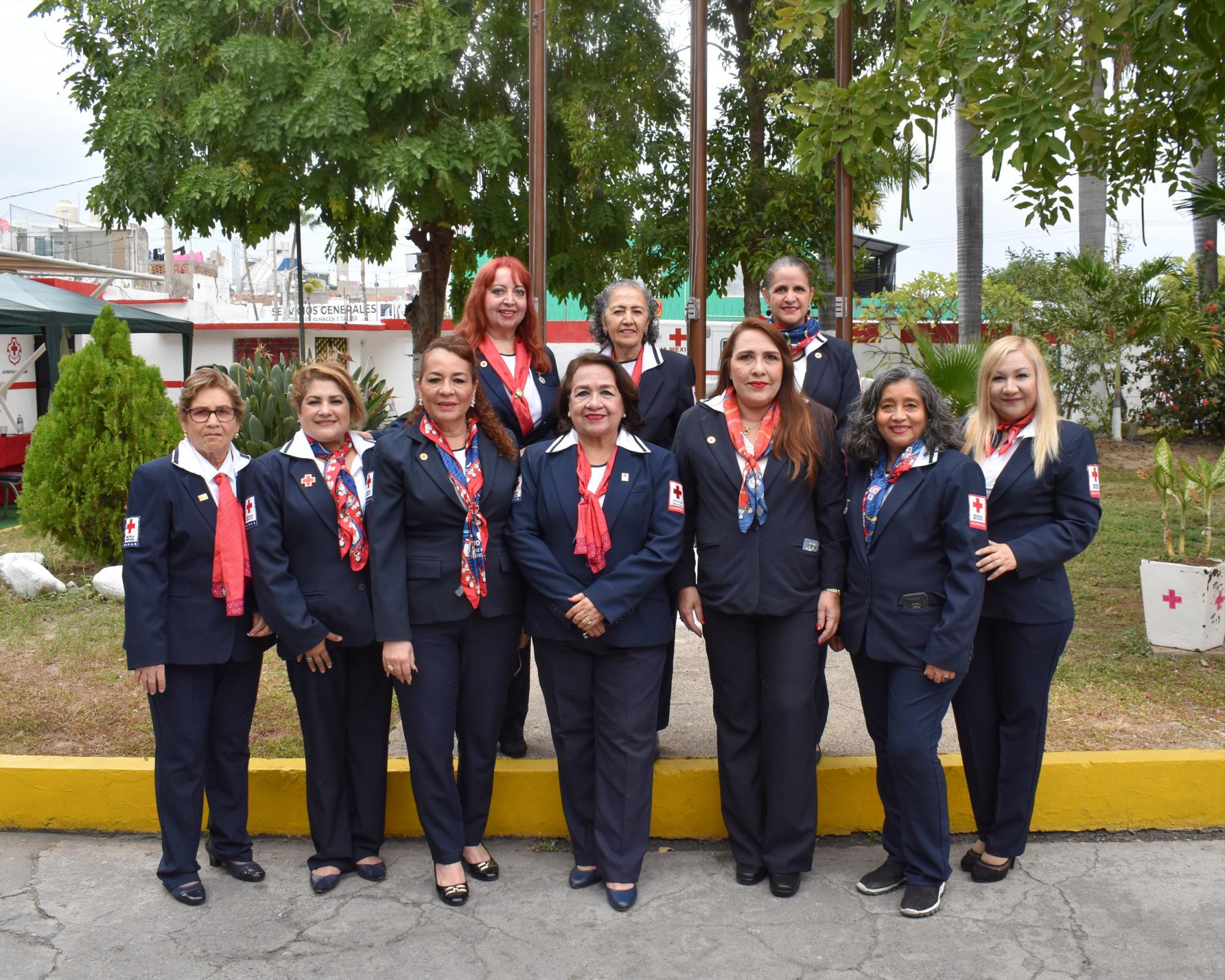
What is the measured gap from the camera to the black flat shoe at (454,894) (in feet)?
12.6

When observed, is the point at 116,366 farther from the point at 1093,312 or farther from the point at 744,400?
the point at 1093,312

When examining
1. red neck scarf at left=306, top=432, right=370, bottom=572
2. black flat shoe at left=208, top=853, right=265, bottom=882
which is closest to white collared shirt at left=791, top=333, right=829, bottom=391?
red neck scarf at left=306, top=432, right=370, bottom=572

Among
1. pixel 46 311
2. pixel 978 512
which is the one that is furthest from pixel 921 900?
pixel 46 311

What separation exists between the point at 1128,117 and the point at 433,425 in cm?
498

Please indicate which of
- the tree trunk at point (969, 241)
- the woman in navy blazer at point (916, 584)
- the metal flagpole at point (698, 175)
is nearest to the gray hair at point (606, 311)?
the woman in navy blazer at point (916, 584)

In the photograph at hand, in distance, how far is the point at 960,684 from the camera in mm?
3943

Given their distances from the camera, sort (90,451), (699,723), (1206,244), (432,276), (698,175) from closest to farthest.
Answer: (699,723)
(90,451)
(698,175)
(1206,244)
(432,276)

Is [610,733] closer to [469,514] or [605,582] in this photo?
[605,582]

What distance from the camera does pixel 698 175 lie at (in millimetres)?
10492

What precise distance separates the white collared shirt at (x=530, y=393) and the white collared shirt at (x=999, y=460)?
167 centimetres

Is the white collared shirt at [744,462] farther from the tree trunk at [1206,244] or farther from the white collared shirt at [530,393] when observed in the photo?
the tree trunk at [1206,244]

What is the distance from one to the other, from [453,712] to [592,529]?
0.81 meters

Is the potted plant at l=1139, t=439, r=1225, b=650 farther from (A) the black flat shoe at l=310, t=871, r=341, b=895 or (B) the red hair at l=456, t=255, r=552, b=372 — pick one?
(A) the black flat shoe at l=310, t=871, r=341, b=895

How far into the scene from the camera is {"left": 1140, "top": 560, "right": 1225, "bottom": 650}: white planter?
6.27 m
